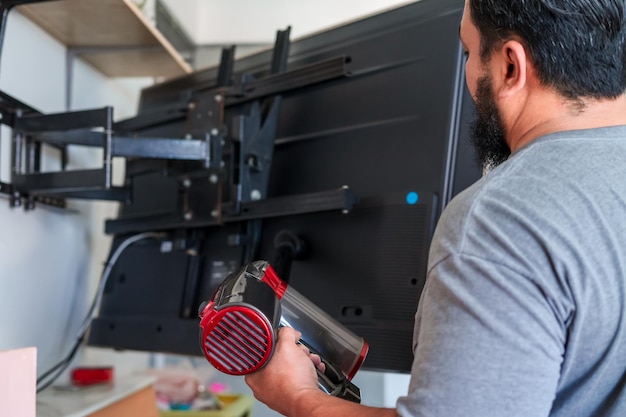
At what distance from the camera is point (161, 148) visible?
1500mm

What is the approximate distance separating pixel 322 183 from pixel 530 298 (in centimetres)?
74

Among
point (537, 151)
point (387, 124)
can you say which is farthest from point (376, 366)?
point (537, 151)

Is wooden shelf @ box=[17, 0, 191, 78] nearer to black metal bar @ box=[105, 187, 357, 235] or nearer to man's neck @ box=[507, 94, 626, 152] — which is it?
black metal bar @ box=[105, 187, 357, 235]

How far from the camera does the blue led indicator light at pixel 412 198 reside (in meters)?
1.20

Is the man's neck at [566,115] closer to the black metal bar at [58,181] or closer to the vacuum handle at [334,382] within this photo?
the vacuum handle at [334,382]

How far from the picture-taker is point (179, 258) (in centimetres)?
164

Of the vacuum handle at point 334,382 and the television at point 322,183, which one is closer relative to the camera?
the vacuum handle at point 334,382

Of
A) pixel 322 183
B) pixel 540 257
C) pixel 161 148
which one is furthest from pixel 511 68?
pixel 161 148

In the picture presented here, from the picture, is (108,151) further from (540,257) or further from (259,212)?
(540,257)

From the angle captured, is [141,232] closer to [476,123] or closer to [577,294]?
[476,123]

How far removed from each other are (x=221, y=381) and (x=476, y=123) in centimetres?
216

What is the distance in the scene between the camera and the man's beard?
2.89ft

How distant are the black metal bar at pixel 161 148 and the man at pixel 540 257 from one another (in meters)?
0.77

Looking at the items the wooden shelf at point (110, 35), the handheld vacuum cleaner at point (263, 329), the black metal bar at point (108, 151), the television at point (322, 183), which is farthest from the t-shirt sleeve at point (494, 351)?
the wooden shelf at point (110, 35)
